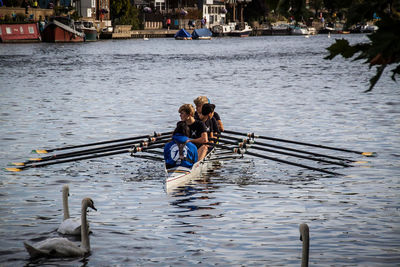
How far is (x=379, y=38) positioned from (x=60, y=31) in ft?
359

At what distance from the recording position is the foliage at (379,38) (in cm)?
530

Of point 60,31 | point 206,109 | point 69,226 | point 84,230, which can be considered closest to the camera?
point 84,230

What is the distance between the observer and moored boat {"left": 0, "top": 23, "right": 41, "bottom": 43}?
10156 centimetres

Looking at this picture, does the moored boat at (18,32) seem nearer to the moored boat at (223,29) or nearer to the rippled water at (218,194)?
the moored boat at (223,29)

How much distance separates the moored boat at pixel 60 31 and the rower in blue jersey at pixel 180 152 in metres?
93.8

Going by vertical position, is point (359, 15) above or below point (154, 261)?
above

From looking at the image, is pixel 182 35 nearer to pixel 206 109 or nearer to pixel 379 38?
pixel 206 109

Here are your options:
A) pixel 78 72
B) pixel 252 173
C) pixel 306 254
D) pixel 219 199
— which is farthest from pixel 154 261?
pixel 78 72

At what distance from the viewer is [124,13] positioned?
139 m

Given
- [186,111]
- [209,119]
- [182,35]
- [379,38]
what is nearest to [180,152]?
[186,111]

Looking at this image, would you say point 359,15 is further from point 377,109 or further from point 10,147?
point 377,109

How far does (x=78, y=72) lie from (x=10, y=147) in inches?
1533

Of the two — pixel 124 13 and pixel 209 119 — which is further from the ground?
pixel 124 13

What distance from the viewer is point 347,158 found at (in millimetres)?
20297
